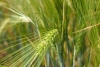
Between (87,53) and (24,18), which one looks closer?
(87,53)

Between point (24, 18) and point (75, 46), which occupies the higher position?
point (24, 18)

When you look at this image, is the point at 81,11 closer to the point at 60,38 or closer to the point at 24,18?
the point at 60,38

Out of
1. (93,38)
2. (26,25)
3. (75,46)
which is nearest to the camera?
(93,38)

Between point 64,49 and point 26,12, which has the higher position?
point 26,12

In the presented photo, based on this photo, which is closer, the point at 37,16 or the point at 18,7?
the point at 37,16

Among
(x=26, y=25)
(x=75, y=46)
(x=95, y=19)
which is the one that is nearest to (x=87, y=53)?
(x=75, y=46)

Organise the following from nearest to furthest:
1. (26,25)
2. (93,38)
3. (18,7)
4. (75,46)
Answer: (93,38)
(75,46)
(18,7)
(26,25)

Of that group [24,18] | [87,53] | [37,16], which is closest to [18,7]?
[24,18]

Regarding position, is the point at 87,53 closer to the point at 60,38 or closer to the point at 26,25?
the point at 60,38

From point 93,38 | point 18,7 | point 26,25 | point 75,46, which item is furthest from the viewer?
point 26,25
